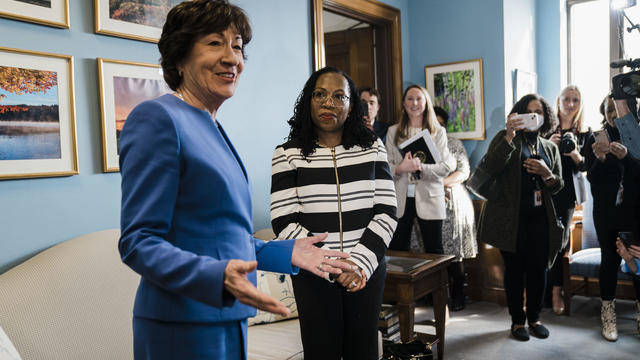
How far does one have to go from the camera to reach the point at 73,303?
66.2 inches

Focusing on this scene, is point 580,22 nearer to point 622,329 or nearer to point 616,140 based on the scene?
point 616,140

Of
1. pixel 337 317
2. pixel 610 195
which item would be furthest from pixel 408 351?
pixel 610 195

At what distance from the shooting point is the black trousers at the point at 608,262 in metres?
3.14

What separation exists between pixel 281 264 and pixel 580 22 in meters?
4.67

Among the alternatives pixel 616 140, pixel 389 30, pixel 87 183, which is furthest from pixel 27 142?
pixel 389 30

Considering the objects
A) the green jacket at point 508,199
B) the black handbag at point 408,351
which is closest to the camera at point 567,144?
the green jacket at point 508,199

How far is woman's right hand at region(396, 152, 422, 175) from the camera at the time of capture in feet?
10.6

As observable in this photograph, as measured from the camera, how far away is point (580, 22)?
471cm

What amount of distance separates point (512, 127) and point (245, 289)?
2629 mm

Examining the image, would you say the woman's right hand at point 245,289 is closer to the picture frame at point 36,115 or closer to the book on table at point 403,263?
the picture frame at point 36,115

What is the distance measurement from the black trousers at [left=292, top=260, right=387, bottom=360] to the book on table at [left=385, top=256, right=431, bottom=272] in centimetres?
90

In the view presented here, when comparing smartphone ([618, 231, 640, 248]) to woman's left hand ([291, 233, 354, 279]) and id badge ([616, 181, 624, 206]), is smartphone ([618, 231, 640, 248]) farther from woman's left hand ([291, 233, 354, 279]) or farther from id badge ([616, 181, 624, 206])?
woman's left hand ([291, 233, 354, 279])

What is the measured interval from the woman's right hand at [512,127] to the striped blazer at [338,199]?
1.48 metres

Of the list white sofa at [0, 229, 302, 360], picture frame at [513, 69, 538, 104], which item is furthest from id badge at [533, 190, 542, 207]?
white sofa at [0, 229, 302, 360]
